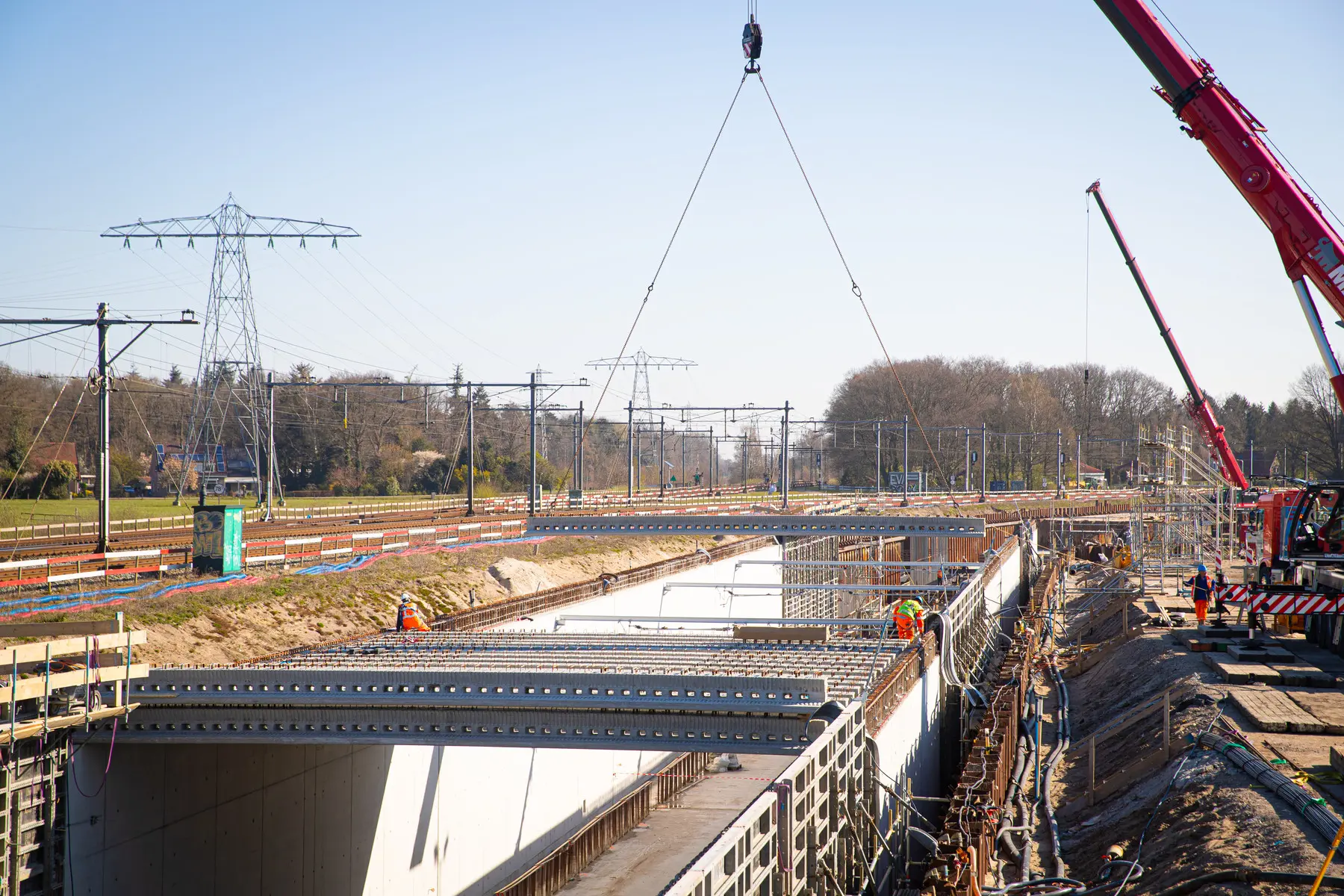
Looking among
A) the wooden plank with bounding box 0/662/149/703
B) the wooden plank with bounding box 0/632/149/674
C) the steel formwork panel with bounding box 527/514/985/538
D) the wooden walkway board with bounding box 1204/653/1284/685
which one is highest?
the steel formwork panel with bounding box 527/514/985/538

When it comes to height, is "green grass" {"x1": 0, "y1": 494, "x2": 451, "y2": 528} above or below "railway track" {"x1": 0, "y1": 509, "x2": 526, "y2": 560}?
above

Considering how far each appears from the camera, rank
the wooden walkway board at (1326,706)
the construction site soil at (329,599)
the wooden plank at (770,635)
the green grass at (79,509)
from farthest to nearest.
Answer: the green grass at (79,509) < the wooden plank at (770,635) < the construction site soil at (329,599) < the wooden walkway board at (1326,706)

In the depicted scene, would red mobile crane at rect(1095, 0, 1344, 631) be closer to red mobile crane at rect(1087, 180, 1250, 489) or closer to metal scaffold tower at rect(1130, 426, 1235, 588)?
metal scaffold tower at rect(1130, 426, 1235, 588)

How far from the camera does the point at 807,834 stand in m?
9.90

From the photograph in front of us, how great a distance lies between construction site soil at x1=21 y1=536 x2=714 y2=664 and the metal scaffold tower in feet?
67.4

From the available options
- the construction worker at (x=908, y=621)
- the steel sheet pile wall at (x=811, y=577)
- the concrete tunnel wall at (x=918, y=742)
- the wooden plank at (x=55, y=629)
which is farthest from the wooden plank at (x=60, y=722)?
the steel sheet pile wall at (x=811, y=577)

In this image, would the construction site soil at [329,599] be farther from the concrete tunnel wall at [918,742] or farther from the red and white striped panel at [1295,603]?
the red and white striped panel at [1295,603]

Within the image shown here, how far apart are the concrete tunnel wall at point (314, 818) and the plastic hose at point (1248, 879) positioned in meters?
11.9

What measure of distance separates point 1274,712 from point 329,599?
803 inches

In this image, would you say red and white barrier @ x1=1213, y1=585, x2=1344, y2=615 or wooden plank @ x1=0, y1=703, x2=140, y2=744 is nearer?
wooden plank @ x1=0, y1=703, x2=140, y2=744

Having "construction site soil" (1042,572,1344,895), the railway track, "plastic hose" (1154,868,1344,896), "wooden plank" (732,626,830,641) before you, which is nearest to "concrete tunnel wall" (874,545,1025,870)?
"construction site soil" (1042,572,1344,895)

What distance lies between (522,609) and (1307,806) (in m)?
17.5

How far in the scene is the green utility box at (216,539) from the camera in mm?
25094

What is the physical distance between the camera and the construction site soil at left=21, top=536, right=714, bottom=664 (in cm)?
2162
